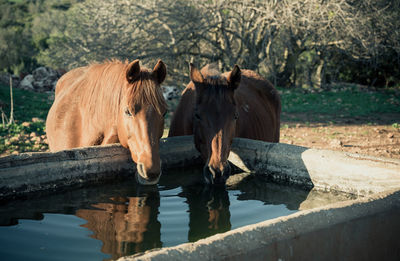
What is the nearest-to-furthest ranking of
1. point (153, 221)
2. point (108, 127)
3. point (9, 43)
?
point (153, 221)
point (108, 127)
point (9, 43)

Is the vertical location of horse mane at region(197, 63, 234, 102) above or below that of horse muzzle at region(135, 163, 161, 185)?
above

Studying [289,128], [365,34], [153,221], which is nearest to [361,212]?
[153,221]

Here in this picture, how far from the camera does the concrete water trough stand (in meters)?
1.64

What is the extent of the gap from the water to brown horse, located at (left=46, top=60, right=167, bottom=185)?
12.5 inches

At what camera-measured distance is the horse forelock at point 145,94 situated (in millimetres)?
2943

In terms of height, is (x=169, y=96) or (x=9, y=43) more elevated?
(x=9, y=43)

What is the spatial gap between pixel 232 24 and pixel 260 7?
2.05 metres

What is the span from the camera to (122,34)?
12594 mm

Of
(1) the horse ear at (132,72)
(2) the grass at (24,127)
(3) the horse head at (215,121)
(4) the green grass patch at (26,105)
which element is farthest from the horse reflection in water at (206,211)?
(4) the green grass patch at (26,105)

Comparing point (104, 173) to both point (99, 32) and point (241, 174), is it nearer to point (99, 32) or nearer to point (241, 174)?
point (241, 174)

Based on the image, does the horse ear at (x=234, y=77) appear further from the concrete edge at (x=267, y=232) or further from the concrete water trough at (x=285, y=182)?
the concrete edge at (x=267, y=232)

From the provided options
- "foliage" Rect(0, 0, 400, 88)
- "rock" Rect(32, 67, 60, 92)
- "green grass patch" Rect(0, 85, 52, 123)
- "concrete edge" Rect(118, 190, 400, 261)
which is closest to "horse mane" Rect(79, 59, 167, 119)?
"concrete edge" Rect(118, 190, 400, 261)

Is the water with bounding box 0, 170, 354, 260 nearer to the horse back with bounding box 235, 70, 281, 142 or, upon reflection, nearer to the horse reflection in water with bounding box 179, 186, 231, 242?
the horse reflection in water with bounding box 179, 186, 231, 242

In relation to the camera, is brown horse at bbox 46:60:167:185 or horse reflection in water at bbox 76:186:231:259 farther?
brown horse at bbox 46:60:167:185
